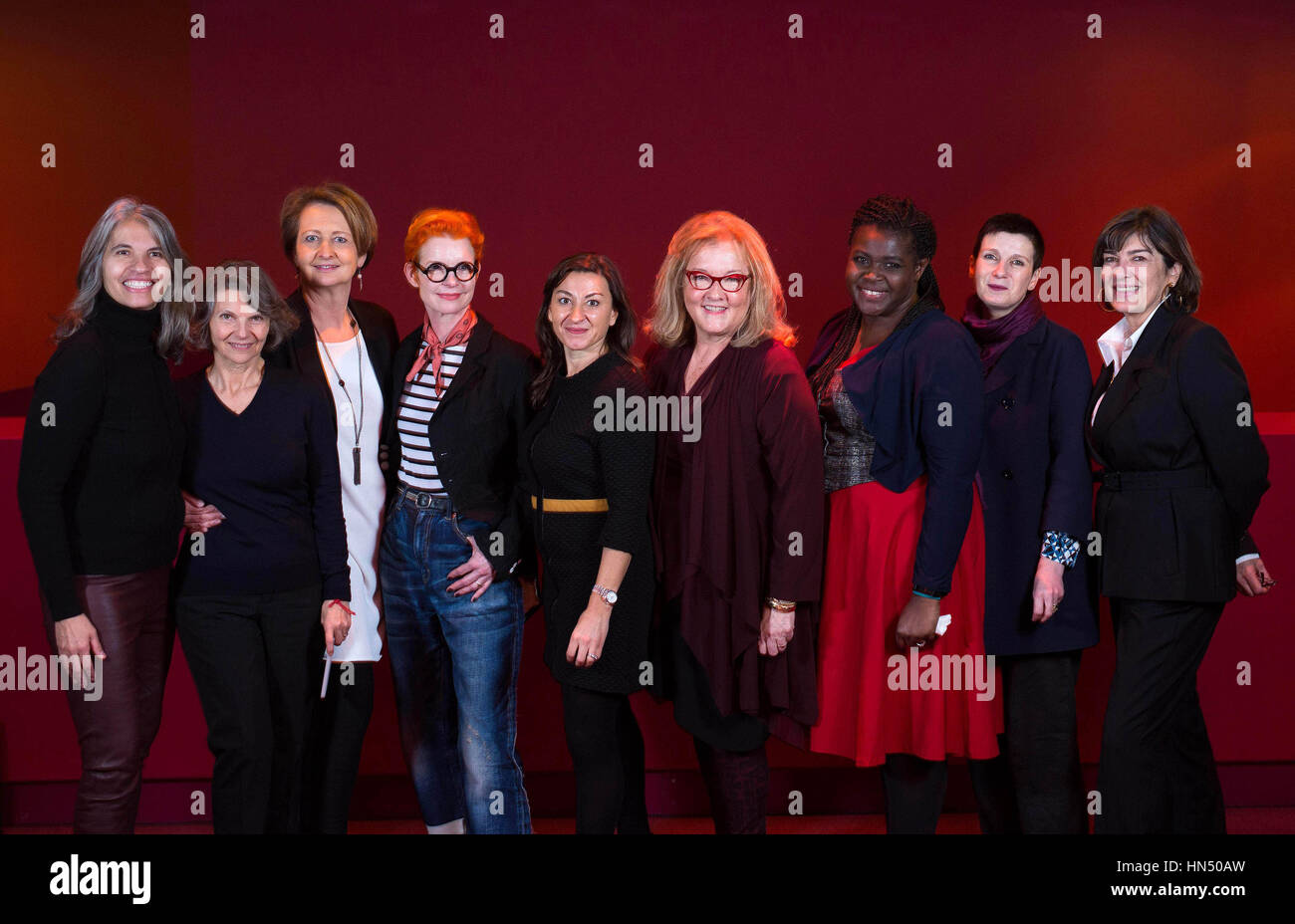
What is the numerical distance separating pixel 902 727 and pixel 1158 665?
0.64 metres

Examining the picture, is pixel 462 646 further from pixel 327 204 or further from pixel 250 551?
pixel 327 204

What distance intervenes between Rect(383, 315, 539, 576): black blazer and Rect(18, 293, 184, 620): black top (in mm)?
562

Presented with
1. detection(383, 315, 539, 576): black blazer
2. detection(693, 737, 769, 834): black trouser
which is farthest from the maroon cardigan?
detection(383, 315, 539, 576): black blazer

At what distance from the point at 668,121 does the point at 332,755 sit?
2718 millimetres

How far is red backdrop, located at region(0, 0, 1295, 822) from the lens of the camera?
14.3ft

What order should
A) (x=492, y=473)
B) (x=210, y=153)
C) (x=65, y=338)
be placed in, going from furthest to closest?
(x=210, y=153), (x=492, y=473), (x=65, y=338)

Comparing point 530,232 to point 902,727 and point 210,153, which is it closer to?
point 210,153

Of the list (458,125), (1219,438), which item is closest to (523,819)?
(1219,438)

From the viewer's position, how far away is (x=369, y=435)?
2.96 m

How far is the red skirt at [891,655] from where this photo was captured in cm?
274

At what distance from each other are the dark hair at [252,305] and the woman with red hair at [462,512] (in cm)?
32

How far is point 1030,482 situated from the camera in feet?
9.21
